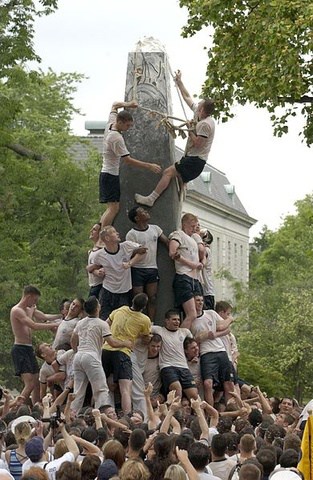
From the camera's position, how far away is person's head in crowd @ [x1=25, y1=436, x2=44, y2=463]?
1454 centimetres

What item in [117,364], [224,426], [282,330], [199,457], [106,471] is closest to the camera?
[106,471]

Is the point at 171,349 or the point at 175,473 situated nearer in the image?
the point at 175,473

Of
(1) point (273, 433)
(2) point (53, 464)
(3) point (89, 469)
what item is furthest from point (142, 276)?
(3) point (89, 469)

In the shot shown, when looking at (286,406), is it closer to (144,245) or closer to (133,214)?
(144,245)

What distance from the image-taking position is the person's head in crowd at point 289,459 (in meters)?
14.2

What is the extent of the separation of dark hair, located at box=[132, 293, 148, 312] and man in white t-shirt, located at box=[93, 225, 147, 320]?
0.72m

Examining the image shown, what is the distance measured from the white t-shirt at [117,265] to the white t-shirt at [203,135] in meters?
1.73

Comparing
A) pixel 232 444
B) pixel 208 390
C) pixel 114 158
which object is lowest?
pixel 232 444

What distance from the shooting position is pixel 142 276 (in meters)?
23.6

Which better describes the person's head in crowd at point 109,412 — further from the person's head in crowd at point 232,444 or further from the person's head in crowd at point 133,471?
the person's head in crowd at point 133,471

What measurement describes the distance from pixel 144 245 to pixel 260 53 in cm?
1111

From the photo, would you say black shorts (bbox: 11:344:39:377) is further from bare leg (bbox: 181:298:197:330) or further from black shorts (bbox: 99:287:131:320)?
bare leg (bbox: 181:298:197:330)

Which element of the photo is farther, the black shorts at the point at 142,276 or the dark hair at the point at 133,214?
the black shorts at the point at 142,276

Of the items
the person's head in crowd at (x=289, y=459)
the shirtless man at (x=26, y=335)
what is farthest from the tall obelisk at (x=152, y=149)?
the person's head in crowd at (x=289, y=459)
